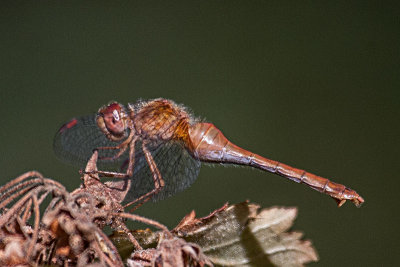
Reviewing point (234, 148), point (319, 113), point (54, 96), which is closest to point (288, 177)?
point (234, 148)

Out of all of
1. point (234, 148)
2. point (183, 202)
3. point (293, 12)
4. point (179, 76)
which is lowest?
point (183, 202)

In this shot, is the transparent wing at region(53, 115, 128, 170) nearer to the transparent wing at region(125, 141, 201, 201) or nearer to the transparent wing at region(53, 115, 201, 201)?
the transparent wing at region(53, 115, 201, 201)

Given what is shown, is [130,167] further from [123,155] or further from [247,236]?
[247,236]

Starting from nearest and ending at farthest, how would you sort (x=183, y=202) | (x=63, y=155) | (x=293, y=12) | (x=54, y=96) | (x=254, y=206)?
(x=254, y=206), (x=63, y=155), (x=183, y=202), (x=54, y=96), (x=293, y=12)

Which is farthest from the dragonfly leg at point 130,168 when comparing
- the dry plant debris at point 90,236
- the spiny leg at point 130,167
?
the dry plant debris at point 90,236

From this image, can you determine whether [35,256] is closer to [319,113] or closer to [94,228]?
[94,228]

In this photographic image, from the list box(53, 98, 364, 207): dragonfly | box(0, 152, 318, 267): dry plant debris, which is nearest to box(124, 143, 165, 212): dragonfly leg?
box(53, 98, 364, 207): dragonfly
